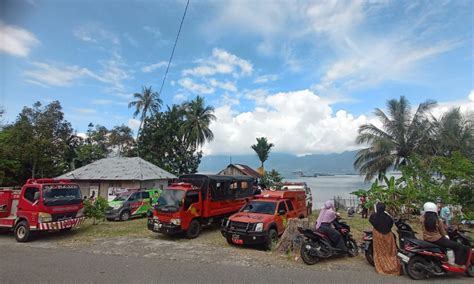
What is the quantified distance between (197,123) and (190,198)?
32.7 m

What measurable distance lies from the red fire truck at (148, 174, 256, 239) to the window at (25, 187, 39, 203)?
442 cm

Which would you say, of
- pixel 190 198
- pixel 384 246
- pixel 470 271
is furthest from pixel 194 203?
pixel 470 271

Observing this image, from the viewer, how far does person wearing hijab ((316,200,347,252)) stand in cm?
855

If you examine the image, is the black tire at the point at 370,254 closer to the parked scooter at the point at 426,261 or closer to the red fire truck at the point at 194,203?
the parked scooter at the point at 426,261

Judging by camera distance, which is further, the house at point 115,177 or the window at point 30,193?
the house at point 115,177

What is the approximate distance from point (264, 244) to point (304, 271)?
2877 mm

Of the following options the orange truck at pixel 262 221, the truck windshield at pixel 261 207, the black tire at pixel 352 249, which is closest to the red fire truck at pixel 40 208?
the orange truck at pixel 262 221

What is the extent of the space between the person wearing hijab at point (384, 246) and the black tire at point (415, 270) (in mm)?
371

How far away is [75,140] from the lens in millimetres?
45844

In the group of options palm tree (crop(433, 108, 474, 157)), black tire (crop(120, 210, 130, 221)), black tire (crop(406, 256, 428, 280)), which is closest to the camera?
black tire (crop(406, 256, 428, 280))

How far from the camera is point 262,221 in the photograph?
1033cm

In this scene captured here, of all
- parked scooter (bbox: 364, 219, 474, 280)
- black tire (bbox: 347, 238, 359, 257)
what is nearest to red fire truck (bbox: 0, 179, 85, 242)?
black tire (bbox: 347, 238, 359, 257)

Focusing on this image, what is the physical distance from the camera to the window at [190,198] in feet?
41.0

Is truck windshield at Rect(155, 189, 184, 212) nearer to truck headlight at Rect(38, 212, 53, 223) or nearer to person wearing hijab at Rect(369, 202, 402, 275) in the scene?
truck headlight at Rect(38, 212, 53, 223)
